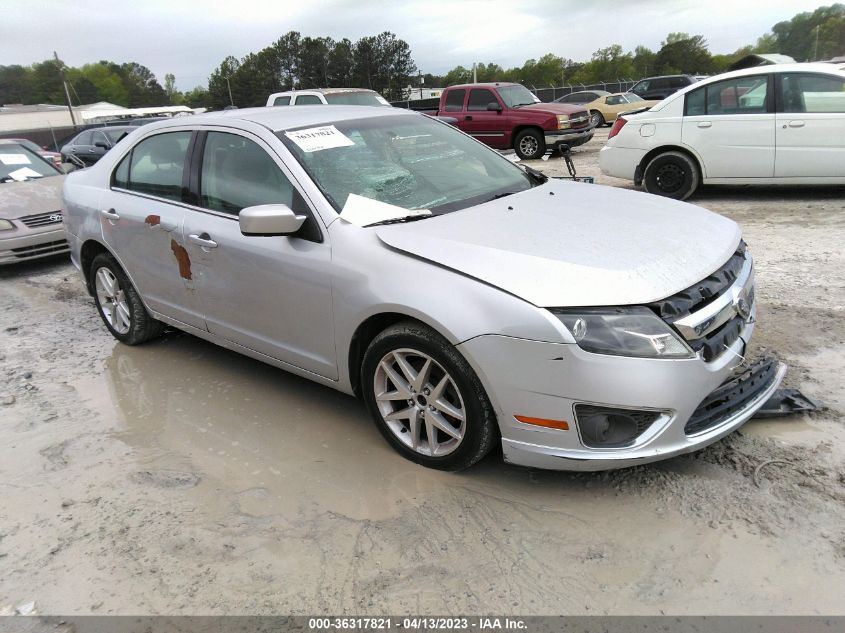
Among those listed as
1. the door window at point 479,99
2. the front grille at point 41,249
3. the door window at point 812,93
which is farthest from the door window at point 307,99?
the door window at point 812,93

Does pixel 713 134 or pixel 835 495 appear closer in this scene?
pixel 835 495

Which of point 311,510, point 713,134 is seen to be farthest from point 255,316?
point 713,134

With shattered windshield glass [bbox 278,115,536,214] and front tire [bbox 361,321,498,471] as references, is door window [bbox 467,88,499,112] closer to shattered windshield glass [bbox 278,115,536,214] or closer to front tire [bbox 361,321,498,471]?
shattered windshield glass [bbox 278,115,536,214]

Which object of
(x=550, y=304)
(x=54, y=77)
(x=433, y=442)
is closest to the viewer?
(x=550, y=304)

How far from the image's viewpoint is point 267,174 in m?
Result: 3.47

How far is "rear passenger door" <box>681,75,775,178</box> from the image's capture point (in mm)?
7473

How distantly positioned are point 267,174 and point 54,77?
4834 inches

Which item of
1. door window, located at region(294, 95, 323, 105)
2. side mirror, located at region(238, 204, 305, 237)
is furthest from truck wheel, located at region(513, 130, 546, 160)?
side mirror, located at region(238, 204, 305, 237)

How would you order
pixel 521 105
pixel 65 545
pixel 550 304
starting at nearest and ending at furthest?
pixel 550 304
pixel 65 545
pixel 521 105

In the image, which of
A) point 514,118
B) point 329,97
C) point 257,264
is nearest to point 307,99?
point 329,97

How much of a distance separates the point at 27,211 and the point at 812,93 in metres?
9.43

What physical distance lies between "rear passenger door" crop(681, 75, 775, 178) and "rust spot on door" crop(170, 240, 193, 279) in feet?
21.3

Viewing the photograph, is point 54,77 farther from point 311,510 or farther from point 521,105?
point 311,510

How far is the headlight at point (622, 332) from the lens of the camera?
8.05 feet
